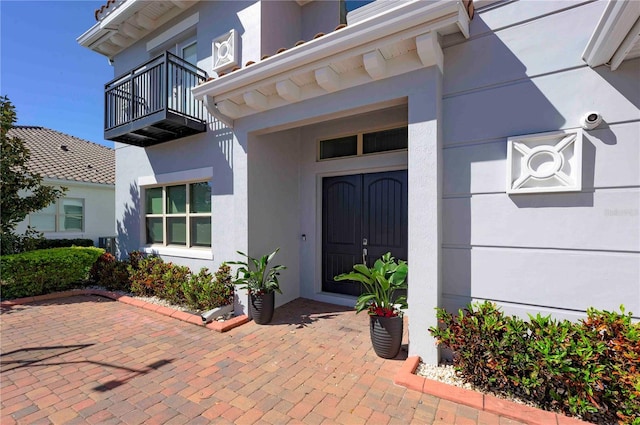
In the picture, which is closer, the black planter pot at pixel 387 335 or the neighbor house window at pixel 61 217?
the black planter pot at pixel 387 335

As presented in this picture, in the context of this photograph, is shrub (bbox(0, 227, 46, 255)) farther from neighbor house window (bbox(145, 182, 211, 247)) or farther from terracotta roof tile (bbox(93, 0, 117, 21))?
terracotta roof tile (bbox(93, 0, 117, 21))

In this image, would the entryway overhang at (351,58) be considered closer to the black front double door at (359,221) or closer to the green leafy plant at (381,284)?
the black front double door at (359,221)

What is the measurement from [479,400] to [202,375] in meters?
2.87

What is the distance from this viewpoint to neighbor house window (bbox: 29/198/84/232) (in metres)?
10.4

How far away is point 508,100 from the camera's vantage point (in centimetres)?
296

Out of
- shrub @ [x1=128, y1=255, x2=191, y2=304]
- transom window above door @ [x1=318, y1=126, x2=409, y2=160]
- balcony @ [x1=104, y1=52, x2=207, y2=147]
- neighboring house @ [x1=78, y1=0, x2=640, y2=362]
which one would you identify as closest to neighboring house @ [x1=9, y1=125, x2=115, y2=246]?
balcony @ [x1=104, y1=52, x2=207, y2=147]

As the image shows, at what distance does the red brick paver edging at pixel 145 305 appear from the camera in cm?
441

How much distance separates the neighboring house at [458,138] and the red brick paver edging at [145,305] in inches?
16.3

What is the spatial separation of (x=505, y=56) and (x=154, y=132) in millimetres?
6262

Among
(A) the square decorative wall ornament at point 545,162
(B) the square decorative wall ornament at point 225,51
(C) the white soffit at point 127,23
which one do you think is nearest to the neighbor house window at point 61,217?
(C) the white soffit at point 127,23

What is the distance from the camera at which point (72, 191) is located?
11133 millimetres

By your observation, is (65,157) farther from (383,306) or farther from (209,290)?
(383,306)

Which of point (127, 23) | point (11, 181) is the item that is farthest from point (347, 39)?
point (11, 181)

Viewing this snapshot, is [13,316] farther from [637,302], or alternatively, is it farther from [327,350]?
[637,302]
